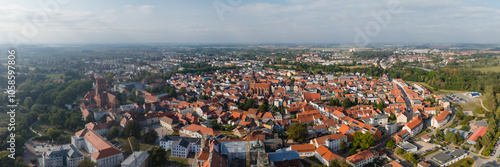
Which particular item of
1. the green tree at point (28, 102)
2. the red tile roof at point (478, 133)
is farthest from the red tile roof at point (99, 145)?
the red tile roof at point (478, 133)

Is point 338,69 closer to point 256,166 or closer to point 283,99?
point 283,99

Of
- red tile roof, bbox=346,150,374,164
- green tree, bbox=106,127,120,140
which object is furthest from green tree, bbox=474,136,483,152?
green tree, bbox=106,127,120,140

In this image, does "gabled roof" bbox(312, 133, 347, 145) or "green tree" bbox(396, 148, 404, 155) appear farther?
"gabled roof" bbox(312, 133, 347, 145)

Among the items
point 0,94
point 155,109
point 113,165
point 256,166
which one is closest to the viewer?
point 256,166

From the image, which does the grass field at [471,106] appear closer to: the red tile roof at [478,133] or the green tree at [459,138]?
the red tile roof at [478,133]

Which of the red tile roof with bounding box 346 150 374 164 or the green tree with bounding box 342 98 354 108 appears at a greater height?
the green tree with bounding box 342 98 354 108

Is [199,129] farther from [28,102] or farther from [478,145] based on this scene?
[28,102]

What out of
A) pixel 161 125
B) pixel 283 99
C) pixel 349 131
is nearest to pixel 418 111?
pixel 349 131

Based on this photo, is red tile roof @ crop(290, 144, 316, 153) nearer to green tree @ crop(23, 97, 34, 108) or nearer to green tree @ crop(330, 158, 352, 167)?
green tree @ crop(330, 158, 352, 167)
